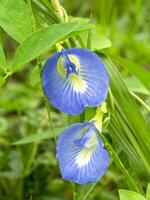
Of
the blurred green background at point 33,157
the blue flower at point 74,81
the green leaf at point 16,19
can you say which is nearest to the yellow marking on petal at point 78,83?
the blue flower at point 74,81

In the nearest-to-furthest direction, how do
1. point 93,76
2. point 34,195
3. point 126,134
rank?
point 93,76 < point 126,134 < point 34,195

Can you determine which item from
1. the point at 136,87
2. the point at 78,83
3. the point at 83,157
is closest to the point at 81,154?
the point at 83,157

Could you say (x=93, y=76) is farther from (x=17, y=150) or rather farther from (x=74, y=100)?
(x=17, y=150)

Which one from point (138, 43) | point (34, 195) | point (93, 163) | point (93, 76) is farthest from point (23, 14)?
point (138, 43)

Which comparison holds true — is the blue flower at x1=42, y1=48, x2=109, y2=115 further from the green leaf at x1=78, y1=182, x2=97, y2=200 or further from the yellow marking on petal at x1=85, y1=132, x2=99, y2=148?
the green leaf at x1=78, y1=182, x2=97, y2=200

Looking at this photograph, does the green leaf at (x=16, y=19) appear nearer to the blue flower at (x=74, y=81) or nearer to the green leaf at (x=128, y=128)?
the blue flower at (x=74, y=81)

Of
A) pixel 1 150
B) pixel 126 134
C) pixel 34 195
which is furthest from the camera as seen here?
pixel 1 150

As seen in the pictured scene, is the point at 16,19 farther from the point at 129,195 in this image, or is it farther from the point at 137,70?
the point at 129,195
